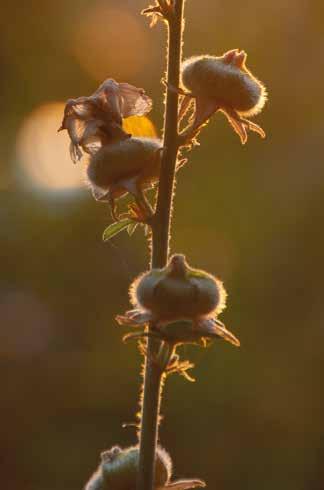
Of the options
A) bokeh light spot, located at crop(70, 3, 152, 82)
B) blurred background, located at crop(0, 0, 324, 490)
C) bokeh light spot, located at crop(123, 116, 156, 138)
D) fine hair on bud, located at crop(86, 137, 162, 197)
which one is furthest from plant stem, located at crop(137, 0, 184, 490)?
bokeh light spot, located at crop(70, 3, 152, 82)

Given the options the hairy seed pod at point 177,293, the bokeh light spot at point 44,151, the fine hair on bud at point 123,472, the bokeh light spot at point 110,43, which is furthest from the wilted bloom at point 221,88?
the bokeh light spot at point 110,43

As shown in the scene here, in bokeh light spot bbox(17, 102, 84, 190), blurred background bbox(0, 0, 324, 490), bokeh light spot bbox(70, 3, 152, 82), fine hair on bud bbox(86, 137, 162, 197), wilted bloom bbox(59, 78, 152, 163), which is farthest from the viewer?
bokeh light spot bbox(70, 3, 152, 82)

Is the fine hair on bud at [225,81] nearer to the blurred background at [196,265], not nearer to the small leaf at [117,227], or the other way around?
the small leaf at [117,227]

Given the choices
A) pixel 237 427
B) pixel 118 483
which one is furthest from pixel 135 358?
pixel 118 483

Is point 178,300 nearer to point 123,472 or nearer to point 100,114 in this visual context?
point 123,472

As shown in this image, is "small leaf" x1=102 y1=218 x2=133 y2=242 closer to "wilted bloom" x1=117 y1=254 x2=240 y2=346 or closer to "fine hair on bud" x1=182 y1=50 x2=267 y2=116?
"wilted bloom" x1=117 y1=254 x2=240 y2=346

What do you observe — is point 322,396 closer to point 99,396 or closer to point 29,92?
point 99,396

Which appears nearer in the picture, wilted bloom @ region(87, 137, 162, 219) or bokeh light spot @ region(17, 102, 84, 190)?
wilted bloom @ region(87, 137, 162, 219)
